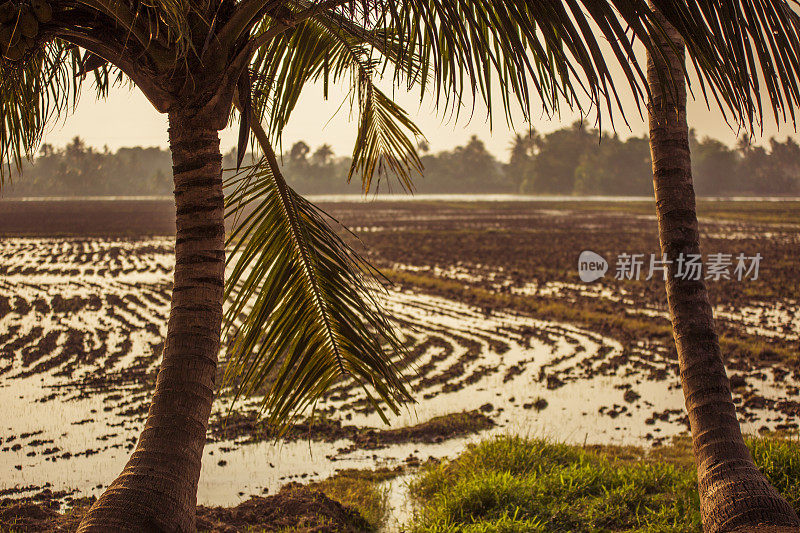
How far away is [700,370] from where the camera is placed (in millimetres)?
3119

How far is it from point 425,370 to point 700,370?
16.9 ft

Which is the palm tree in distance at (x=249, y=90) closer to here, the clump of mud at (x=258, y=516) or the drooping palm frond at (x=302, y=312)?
the drooping palm frond at (x=302, y=312)

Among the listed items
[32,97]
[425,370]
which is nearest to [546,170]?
[425,370]

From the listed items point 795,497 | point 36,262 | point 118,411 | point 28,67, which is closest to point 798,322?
point 795,497

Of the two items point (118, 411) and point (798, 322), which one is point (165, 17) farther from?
point (798, 322)

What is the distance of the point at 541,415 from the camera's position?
261 inches

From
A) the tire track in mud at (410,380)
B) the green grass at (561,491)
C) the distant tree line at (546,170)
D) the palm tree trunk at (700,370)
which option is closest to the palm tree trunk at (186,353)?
the palm tree trunk at (700,370)

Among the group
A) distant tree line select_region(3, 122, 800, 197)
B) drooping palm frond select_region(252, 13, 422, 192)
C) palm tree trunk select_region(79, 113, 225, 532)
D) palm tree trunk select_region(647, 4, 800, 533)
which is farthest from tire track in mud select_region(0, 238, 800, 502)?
distant tree line select_region(3, 122, 800, 197)

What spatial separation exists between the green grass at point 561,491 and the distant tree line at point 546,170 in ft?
172

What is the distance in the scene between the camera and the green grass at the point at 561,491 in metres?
4.01

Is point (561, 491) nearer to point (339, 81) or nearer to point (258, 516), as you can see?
point (258, 516)

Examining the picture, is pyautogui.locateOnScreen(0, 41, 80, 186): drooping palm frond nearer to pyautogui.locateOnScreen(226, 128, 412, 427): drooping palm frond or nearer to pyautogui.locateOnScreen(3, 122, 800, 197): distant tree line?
pyautogui.locateOnScreen(226, 128, 412, 427): drooping palm frond

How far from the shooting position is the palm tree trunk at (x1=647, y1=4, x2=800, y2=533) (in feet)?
9.09

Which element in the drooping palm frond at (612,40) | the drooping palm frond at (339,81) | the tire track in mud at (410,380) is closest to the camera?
the drooping palm frond at (612,40)
